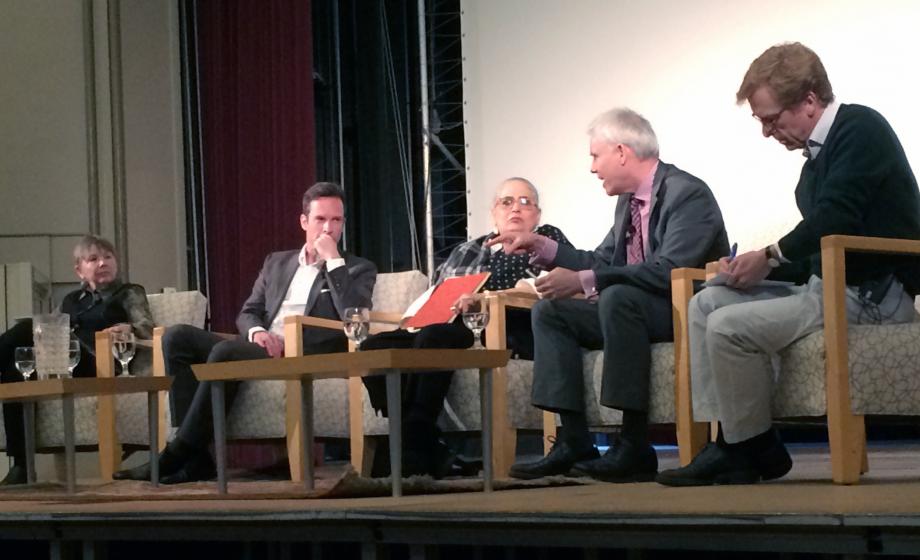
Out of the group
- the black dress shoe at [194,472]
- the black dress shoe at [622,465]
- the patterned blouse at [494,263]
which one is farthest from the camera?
the patterned blouse at [494,263]

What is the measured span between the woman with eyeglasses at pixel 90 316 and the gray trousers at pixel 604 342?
1.72 m

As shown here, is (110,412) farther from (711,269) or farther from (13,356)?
(711,269)

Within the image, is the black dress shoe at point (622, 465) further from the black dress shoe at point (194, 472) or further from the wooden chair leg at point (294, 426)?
the black dress shoe at point (194, 472)

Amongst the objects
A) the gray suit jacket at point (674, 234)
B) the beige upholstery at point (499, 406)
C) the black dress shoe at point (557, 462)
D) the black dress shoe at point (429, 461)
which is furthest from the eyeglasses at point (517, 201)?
the black dress shoe at point (557, 462)

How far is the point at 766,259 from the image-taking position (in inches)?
111

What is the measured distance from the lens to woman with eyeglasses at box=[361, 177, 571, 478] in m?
3.37

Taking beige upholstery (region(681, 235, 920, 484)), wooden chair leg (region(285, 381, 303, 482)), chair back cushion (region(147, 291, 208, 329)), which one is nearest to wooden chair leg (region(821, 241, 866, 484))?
beige upholstery (region(681, 235, 920, 484))

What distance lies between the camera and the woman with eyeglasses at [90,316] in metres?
4.41

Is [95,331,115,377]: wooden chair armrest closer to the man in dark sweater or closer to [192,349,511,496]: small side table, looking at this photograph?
[192,349,511,496]: small side table

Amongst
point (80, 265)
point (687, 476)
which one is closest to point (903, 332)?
point (687, 476)

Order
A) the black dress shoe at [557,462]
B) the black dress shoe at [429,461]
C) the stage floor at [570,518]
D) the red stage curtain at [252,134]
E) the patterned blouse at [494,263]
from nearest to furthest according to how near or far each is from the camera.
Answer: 1. the stage floor at [570,518]
2. the black dress shoe at [557,462]
3. the black dress shoe at [429,461]
4. the patterned blouse at [494,263]
5. the red stage curtain at [252,134]

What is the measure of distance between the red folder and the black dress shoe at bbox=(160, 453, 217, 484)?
0.72 m

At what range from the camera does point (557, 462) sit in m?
3.20

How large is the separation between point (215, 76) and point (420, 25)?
1.21 meters
